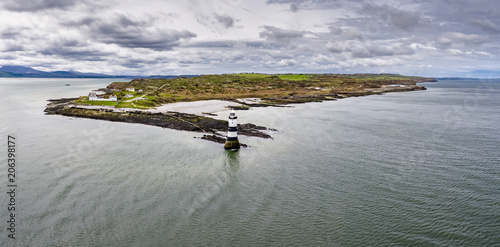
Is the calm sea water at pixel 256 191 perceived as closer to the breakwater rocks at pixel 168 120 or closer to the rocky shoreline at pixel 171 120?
the rocky shoreline at pixel 171 120

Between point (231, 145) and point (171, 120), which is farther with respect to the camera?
point (171, 120)

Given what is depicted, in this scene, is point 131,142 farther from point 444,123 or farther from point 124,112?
point 444,123

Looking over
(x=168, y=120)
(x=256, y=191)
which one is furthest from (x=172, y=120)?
(x=256, y=191)

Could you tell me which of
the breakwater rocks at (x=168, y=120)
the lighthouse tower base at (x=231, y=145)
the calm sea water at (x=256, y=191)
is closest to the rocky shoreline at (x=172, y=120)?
the breakwater rocks at (x=168, y=120)

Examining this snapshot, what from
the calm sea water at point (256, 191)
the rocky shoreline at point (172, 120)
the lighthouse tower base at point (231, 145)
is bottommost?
the calm sea water at point (256, 191)

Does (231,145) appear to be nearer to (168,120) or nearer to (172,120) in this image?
(172,120)

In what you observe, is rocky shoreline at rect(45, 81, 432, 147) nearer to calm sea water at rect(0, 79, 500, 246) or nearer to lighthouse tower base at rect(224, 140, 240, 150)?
lighthouse tower base at rect(224, 140, 240, 150)

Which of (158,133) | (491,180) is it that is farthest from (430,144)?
(158,133)

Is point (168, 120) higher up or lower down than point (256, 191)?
higher up
